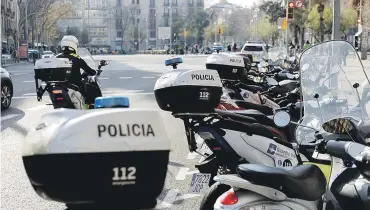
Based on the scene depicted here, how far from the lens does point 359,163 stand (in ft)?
10.0

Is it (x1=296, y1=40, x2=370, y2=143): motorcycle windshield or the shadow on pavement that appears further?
the shadow on pavement

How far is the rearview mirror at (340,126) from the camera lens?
3611mm

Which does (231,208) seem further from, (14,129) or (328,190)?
(14,129)

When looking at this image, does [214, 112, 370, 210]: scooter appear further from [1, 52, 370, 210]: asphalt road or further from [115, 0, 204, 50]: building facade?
[115, 0, 204, 50]: building facade

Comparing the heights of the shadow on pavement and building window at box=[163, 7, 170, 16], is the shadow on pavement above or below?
below

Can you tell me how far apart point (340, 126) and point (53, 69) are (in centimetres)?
626

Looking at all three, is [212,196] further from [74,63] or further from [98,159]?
[74,63]

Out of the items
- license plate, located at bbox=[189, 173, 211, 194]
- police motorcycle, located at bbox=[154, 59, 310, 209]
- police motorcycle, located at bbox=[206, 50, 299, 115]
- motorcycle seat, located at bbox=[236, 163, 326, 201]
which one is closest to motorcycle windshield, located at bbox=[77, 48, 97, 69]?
police motorcycle, located at bbox=[206, 50, 299, 115]

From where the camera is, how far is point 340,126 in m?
3.65

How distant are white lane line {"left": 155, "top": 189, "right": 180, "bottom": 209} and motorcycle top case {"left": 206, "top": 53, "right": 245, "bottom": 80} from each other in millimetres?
2193

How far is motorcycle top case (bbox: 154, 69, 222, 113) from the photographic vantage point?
4367 mm

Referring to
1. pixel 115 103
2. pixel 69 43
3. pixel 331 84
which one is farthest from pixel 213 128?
pixel 69 43

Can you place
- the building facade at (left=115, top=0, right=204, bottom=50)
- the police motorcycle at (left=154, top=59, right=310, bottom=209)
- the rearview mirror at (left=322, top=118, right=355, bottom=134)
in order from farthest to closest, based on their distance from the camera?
1. the building facade at (left=115, top=0, right=204, bottom=50)
2. the police motorcycle at (left=154, top=59, right=310, bottom=209)
3. the rearview mirror at (left=322, top=118, right=355, bottom=134)

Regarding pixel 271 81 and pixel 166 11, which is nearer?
pixel 271 81
